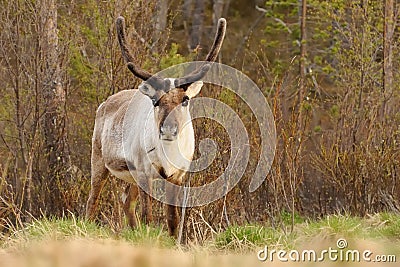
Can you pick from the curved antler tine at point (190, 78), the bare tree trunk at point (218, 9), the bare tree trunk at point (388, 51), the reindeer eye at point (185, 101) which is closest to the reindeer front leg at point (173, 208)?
the reindeer eye at point (185, 101)

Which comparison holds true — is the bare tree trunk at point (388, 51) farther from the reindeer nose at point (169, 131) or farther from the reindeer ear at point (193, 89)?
the reindeer nose at point (169, 131)

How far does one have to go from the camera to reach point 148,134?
896 centimetres

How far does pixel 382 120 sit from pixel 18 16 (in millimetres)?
5700

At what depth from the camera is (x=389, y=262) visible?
7305 millimetres

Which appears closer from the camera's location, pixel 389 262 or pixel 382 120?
pixel 389 262

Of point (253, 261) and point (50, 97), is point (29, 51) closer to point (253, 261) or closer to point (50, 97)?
point (50, 97)

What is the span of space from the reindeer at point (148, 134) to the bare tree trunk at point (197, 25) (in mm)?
16790

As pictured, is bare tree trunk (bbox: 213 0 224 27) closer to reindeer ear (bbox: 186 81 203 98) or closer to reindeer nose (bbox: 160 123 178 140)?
reindeer ear (bbox: 186 81 203 98)

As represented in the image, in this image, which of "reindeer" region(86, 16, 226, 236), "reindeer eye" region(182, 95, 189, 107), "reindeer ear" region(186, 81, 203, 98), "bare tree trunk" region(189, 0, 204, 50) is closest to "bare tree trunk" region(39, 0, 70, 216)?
"reindeer" region(86, 16, 226, 236)

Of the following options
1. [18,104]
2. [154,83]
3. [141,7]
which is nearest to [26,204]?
[18,104]

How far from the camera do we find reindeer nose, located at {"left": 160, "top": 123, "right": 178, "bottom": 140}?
8.38 metres

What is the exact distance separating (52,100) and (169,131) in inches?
210

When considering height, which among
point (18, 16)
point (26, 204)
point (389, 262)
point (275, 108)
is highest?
point (18, 16)

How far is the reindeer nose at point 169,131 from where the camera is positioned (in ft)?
27.5
